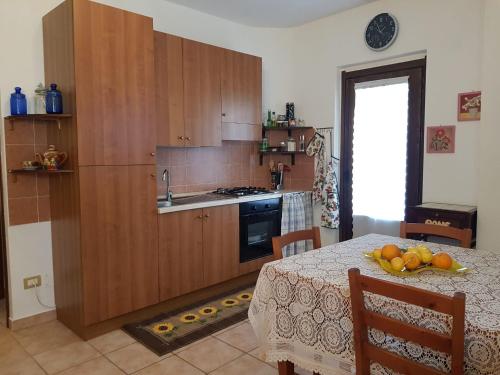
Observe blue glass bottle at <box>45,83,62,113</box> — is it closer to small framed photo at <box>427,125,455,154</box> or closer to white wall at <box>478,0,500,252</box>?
small framed photo at <box>427,125,455,154</box>

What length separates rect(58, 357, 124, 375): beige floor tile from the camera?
2227 millimetres

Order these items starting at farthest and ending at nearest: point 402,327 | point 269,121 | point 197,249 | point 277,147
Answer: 1. point 277,147
2. point 269,121
3. point 197,249
4. point 402,327

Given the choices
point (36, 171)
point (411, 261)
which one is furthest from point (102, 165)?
point (411, 261)

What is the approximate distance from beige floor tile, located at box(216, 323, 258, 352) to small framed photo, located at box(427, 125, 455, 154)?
7.32 ft

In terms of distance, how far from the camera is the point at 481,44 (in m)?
3.01

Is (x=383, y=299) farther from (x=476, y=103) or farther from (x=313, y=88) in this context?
(x=313, y=88)

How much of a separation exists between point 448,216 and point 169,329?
232 centimetres

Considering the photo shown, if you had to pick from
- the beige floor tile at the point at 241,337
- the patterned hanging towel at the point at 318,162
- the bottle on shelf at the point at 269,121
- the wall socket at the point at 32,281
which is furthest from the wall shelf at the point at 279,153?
the wall socket at the point at 32,281

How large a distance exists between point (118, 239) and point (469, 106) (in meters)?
3.00

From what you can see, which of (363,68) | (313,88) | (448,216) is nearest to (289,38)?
(313,88)

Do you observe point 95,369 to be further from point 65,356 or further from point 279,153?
point 279,153

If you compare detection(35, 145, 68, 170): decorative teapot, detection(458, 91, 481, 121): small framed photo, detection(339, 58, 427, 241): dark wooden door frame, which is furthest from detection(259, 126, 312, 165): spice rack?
detection(35, 145, 68, 170): decorative teapot

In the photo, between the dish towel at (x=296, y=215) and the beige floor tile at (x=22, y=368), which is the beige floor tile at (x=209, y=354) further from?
the dish towel at (x=296, y=215)

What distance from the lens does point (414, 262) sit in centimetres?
160
